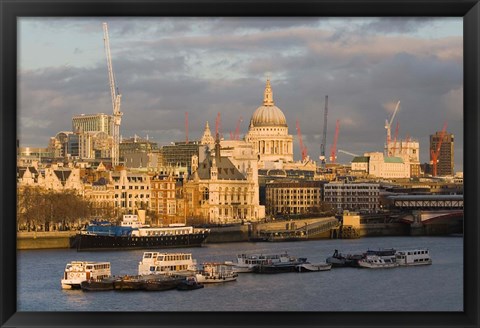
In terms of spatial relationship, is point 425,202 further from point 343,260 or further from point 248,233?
point 343,260

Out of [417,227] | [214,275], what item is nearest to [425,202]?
[417,227]

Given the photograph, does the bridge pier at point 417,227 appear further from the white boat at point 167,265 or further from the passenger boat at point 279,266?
the white boat at point 167,265

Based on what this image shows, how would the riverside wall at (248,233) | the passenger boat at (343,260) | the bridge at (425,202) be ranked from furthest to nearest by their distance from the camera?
the bridge at (425,202)
the riverside wall at (248,233)
the passenger boat at (343,260)

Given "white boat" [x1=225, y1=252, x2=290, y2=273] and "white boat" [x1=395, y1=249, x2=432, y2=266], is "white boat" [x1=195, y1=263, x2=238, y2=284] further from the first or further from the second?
"white boat" [x1=395, y1=249, x2=432, y2=266]

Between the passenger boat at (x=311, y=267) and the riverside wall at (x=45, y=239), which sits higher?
the riverside wall at (x=45, y=239)

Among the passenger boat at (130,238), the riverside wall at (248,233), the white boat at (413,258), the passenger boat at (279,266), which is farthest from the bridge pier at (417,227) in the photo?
the passenger boat at (279,266)

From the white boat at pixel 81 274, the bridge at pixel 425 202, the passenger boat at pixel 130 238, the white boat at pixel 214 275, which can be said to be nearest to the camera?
the white boat at pixel 81 274
